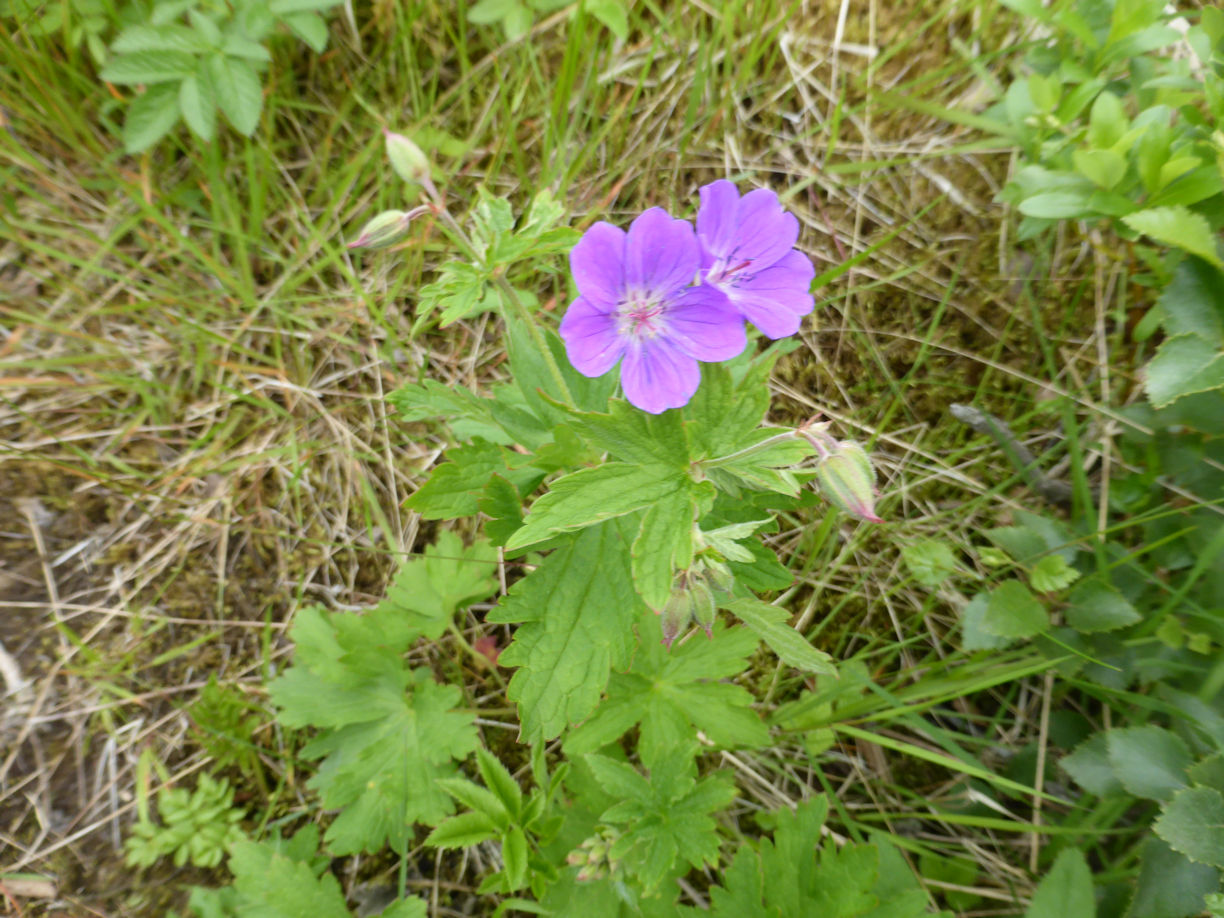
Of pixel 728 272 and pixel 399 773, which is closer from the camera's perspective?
pixel 728 272

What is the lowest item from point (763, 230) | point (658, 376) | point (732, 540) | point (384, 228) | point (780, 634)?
point (780, 634)

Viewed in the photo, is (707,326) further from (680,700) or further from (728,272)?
(680,700)

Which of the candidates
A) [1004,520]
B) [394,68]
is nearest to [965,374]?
[1004,520]

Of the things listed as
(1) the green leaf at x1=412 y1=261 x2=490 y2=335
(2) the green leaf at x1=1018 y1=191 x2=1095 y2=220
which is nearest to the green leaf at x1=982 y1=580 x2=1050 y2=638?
(2) the green leaf at x1=1018 y1=191 x2=1095 y2=220

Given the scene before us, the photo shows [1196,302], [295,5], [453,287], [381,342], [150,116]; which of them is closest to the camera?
[453,287]

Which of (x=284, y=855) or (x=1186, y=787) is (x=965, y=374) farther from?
(x=284, y=855)

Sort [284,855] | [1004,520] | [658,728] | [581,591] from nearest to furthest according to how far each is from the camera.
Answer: [581,591] → [658,728] → [284,855] → [1004,520]

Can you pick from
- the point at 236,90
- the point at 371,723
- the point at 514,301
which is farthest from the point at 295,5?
the point at 371,723

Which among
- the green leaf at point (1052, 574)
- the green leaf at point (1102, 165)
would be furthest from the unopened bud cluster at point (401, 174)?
the green leaf at point (1052, 574)
